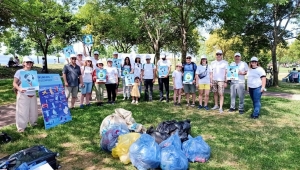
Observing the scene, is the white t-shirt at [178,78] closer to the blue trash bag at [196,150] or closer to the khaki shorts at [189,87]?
the khaki shorts at [189,87]

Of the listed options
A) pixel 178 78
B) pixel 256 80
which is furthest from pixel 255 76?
pixel 178 78

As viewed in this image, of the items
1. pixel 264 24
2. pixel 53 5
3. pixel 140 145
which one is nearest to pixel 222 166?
pixel 140 145

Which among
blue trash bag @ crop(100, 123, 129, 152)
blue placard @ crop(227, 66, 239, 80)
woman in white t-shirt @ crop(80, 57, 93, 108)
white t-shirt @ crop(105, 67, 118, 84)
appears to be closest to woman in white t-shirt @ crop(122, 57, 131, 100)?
white t-shirt @ crop(105, 67, 118, 84)

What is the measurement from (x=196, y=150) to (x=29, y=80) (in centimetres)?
410

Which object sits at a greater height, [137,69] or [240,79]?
[137,69]

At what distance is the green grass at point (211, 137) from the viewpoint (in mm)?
4711

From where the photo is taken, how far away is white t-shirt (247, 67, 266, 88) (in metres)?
7.73

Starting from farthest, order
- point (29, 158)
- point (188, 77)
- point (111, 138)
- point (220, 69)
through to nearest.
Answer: point (188, 77) < point (220, 69) < point (111, 138) < point (29, 158)

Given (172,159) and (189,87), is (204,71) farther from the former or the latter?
(172,159)

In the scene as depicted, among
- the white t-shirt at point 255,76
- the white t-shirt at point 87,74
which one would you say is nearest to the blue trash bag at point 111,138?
the white t-shirt at point 87,74

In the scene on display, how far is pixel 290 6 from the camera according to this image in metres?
17.8

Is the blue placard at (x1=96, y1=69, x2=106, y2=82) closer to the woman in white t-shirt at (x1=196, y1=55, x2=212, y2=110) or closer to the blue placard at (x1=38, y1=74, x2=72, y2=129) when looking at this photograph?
the blue placard at (x1=38, y1=74, x2=72, y2=129)

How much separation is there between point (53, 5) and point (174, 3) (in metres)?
14.4

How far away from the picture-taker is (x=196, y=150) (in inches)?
183
